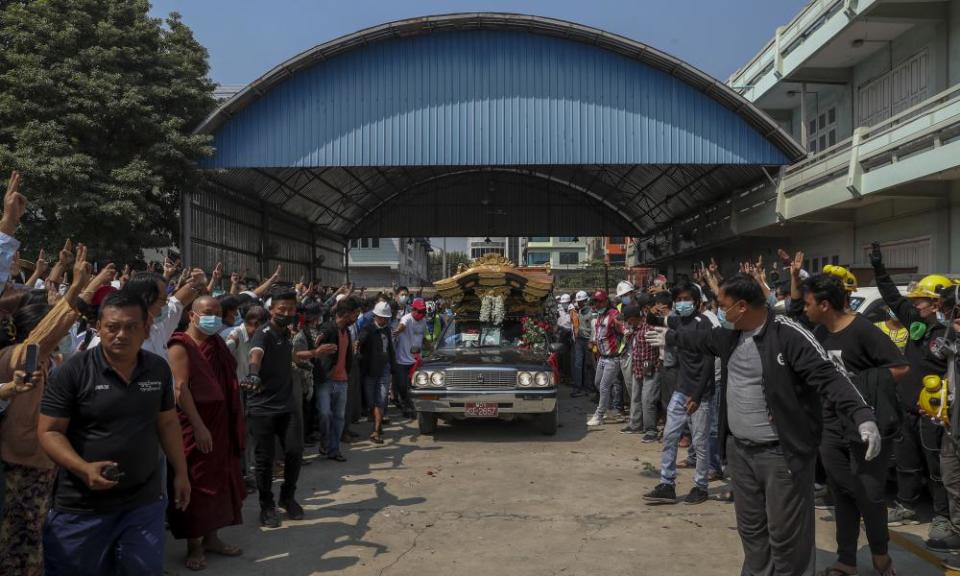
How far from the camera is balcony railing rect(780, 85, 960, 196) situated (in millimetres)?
10945

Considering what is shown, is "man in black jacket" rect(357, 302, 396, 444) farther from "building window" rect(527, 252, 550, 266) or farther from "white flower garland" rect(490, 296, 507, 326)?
"building window" rect(527, 252, 550, 266)

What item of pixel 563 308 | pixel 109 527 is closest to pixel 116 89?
pixel 563 308

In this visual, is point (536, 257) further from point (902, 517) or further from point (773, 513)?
point (773, 513)

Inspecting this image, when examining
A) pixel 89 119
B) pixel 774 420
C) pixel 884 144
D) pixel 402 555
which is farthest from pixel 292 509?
pixel 884 144

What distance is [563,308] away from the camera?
16.3 m

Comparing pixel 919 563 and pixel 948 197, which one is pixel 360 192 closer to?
pixel 948 197

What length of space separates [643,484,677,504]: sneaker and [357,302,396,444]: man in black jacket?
13.8 ft

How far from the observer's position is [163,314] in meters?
4.79

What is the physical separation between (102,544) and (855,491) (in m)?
4.41

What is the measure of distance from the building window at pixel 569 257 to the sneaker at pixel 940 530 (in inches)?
2973

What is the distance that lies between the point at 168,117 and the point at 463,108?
22.3 ft

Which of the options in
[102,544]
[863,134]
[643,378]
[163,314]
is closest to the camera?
[102,544]

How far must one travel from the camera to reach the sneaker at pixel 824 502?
6.50 meters

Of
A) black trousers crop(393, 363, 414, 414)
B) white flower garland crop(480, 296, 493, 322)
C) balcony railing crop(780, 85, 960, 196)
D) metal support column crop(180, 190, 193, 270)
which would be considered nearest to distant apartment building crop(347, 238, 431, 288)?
metal support column crop(180, 190, 193, 270)
